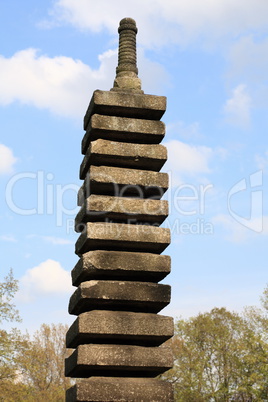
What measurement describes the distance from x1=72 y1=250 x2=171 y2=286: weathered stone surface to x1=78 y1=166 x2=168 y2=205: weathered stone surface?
103 centimetres

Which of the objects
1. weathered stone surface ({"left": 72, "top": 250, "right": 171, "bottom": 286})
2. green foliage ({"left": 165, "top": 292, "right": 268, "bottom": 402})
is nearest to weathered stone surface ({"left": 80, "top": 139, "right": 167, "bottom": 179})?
weathered stone surface ({"left": 72, "top": 250, "right": 171, "bottom": 286})

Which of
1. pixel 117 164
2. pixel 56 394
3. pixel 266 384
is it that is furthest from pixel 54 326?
pixel 117 164

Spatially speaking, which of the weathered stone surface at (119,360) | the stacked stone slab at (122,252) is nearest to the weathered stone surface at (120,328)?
the stacked stone slab at (122,252)

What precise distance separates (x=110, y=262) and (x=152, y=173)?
1.65m

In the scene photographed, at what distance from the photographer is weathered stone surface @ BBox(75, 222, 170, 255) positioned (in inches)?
328

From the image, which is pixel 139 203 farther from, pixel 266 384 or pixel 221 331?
pixel 221 331

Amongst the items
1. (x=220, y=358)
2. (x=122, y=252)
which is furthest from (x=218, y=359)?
(x=122, y=252)

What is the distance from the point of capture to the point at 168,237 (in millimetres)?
8617

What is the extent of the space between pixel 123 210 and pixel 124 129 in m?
1.40

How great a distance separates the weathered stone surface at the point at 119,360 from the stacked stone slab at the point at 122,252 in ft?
0.04

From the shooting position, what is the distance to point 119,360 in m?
7.77

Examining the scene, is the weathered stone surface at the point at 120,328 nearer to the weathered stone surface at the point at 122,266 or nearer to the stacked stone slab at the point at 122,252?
the stacked stone slab at the point at 122,252

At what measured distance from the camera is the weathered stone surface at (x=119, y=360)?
25.2 ft

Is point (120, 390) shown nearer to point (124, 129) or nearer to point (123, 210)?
point (123, 210)
